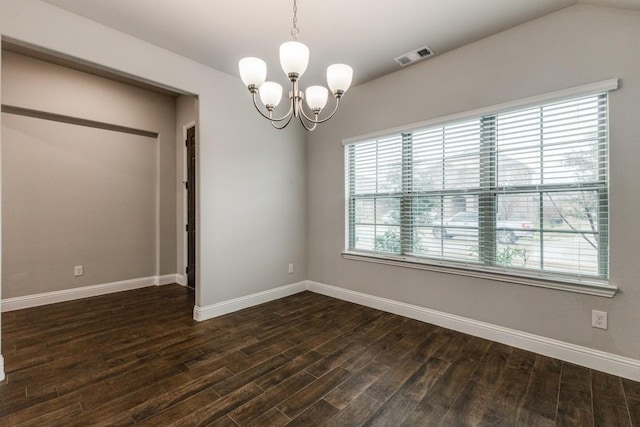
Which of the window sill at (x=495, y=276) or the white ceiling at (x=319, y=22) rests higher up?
the white ceiling at (x=319, y=22)

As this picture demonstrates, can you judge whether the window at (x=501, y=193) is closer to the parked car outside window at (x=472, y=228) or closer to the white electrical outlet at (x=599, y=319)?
the parked car outside window at (x=472, y=228)

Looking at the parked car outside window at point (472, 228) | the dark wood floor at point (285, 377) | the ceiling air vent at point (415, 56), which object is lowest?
the dark wood floor at point (285, 377)

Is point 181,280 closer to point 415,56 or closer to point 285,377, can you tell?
point 285,377

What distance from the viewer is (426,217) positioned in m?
3.13

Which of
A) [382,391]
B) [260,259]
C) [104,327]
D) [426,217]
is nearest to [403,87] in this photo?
[426,217]

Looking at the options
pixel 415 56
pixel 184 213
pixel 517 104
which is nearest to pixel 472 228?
pixel 517 104

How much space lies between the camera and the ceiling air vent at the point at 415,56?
287 centimetres

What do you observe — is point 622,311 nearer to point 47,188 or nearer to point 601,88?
point 601,88

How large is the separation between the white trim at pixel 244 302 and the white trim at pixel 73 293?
1.77 meters

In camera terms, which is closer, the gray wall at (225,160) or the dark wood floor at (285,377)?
the dark wood floor at (285,377)

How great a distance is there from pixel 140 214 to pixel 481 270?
15.2 ft

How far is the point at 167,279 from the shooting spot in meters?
4.61

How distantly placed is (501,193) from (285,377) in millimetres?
2398

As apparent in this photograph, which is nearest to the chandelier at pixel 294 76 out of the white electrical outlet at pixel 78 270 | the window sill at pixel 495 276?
the window sill at pixel 495 276
